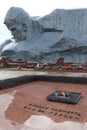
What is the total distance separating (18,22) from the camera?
950 inches

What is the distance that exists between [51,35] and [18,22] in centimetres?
411

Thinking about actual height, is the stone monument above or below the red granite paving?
below

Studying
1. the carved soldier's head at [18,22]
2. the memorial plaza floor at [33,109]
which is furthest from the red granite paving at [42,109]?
the carved soldier's head at [18,22]

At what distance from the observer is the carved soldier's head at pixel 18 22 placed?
23.8 meters

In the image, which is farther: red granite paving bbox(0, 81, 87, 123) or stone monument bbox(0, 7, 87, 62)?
stone monument bbox(0, 7, 87, 62)

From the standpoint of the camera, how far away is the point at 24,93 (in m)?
3.37

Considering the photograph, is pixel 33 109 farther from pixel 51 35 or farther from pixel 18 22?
pixel 51 35

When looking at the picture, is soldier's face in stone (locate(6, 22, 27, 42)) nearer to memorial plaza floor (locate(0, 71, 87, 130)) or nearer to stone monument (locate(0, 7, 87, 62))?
stone monument (locate(0, 7, 87, 62))

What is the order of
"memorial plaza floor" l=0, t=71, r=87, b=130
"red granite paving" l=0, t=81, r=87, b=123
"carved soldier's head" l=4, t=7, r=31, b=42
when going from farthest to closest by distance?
1. "carved soldier's head" l=4, t=7, r=31, b=42
2. "red granite paving" l=0, t=81, r=87, b=123
3. "memorial plaza floor" l=0, t=71, r=87, b=130

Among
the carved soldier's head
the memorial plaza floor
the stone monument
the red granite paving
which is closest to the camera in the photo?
the memorial plaza floor

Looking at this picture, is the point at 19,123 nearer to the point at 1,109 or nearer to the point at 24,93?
the point at 1,109

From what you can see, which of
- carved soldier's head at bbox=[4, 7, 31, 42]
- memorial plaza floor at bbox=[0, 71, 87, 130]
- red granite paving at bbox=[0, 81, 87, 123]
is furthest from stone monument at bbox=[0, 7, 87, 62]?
red granite paving at bbox=[0, 81, 87, 123]

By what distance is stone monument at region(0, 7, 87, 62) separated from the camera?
78.9ft

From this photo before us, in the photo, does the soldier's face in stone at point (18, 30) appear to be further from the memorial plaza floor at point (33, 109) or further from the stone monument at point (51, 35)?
the memorial plaza floor at point (33, 109)
